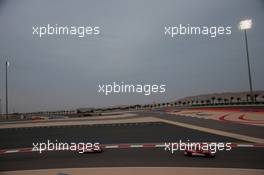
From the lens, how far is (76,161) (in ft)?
40.7

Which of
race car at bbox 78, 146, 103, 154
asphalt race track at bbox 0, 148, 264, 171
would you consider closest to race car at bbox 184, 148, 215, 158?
asphalt race track at bbox 0, 148, 264, 171

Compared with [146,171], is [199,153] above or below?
above

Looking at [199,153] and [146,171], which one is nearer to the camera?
[146,171]

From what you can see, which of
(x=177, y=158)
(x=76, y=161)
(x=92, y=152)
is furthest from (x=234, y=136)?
(x=76, y=161)

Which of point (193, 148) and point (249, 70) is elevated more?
point (249, 70)

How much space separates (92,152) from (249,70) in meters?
9.90

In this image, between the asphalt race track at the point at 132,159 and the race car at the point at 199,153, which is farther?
the race car at the point at 199,153

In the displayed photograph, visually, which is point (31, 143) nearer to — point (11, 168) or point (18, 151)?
point (18, 151)

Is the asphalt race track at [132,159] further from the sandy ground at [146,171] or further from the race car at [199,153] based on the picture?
the sandy ground at [146,171]

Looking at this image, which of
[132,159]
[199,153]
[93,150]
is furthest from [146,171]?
[93,150]

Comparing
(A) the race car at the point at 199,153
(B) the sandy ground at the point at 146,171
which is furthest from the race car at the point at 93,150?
(A) the race car at the point at 199,153

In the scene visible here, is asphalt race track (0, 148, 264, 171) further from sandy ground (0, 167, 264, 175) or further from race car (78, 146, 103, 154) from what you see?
sandy ground (0, 167, 264, 175)

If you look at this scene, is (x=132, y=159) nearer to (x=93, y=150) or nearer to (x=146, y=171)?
(x=146, y=171)

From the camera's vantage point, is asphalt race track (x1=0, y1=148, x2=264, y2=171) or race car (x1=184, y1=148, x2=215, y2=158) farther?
race car (x1=184, y1=148, x2=215, y2=158)
